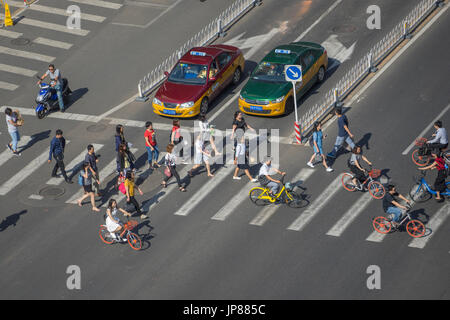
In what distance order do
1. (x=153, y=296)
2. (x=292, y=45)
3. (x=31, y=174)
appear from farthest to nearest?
(x=292, y=45), (x=31, y=174), (x=153, y=296)

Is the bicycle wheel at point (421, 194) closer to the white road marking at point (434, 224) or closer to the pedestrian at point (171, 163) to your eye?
the white road marking at point (434, 224)

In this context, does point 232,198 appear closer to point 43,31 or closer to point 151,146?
point 151,146

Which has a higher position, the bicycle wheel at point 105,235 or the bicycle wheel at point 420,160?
the bicycle wheel at point 420,160

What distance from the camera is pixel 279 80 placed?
29.6 metres

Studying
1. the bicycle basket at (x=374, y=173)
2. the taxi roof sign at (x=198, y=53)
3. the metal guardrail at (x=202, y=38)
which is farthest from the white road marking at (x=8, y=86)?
the bicycle basket at (x=374, y=173)

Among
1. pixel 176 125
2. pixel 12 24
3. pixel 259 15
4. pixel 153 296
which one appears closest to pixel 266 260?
pixel 153 296

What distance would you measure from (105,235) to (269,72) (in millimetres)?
10280

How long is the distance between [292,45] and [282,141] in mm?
5384

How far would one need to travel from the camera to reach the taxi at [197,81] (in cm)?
2956

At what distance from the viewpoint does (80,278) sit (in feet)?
72.5

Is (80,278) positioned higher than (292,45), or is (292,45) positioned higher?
(292,45)

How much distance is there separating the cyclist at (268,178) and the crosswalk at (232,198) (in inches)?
24.1

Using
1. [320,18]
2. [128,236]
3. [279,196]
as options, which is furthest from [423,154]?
[320,18]

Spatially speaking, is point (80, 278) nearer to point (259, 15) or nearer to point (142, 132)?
point (142, 132)
